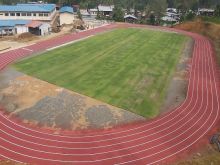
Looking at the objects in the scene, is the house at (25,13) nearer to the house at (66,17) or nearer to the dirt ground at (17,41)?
the dirt ground at (17,41)

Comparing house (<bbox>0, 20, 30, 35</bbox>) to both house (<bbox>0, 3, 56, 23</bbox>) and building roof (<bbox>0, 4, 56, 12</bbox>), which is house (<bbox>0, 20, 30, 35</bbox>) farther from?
building roof (<bbox>0, 4, 56, 12</bbox>)

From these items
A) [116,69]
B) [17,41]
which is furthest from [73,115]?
[17,41]

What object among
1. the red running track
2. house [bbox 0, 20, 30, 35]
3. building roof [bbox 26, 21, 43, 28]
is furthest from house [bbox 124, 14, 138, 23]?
the red running track

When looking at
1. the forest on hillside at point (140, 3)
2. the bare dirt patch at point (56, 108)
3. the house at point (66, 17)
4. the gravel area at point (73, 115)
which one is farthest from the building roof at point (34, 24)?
the forest on hillside at point (140, 3)

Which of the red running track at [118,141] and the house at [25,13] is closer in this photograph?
the red running track at [118,141]

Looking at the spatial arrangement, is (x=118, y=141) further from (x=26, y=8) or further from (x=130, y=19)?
(x=130, y=19)

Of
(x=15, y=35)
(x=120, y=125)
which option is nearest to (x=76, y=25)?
(x=15, y=35)
